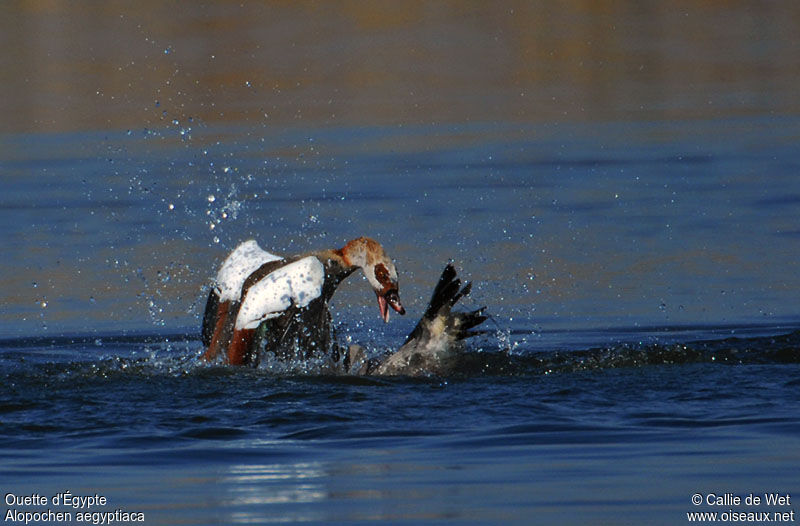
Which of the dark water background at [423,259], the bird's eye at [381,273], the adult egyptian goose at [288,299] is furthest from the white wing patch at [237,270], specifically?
the bird's eye at [381,273]

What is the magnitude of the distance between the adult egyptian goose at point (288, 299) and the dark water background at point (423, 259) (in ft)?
0.75

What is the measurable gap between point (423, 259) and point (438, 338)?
3.29 meters

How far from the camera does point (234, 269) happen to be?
9289mm

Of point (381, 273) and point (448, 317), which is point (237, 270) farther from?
point (448, 317)

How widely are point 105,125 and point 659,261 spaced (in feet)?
28.2

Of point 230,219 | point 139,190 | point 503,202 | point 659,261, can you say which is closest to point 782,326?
point 659,261

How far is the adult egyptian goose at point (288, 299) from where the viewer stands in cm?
877

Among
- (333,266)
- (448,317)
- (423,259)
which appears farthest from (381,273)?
(423,259)

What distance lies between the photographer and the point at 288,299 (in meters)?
8.77

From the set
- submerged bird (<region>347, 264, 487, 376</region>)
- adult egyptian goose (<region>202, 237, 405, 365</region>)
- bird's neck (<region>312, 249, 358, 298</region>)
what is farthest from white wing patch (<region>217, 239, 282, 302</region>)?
submerged bird (<region>347, 264, 487, 376</region>)

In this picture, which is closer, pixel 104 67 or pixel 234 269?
pixel 234 269

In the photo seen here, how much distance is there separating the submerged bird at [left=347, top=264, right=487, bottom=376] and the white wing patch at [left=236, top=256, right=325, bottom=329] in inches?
22.4

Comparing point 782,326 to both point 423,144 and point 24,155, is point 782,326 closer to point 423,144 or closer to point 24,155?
point 423,144

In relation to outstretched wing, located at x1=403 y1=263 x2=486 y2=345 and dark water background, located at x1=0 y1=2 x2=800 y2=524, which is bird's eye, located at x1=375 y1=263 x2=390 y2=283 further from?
dark water background, located at x1=0 y1=2 x2=800 y2=524
